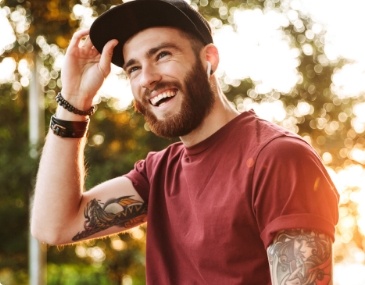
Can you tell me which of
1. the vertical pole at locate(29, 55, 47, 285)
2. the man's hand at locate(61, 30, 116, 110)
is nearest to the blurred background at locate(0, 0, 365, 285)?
the vertical pole at locate(29, 55, 47, 285)

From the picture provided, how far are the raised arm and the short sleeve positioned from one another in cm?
95

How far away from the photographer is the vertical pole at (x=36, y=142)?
559 inches

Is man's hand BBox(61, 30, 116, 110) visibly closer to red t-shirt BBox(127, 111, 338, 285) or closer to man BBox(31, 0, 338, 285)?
man BBox(31, 0, 338, 285)

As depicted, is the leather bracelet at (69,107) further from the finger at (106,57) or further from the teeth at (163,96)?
the teeth at (163,96)

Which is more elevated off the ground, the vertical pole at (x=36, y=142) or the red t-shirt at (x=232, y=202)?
the red t-shirt at (x=232, y=202)

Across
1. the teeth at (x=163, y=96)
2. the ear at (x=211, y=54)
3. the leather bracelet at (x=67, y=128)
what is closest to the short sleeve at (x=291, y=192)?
the teeth at (x=163, y=96)

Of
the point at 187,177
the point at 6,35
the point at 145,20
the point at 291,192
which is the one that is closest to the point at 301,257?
the point at 291,192

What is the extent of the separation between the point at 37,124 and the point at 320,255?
13316mm

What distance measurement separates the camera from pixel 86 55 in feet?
10.9

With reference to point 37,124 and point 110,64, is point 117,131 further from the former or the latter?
point 110,64

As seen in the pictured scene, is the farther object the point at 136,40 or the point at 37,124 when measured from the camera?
the point at 37,124

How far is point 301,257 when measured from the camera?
2309 mm

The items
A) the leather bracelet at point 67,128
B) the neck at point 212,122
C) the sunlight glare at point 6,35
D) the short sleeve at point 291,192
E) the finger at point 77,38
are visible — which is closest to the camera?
the short sleeve at point 291,192

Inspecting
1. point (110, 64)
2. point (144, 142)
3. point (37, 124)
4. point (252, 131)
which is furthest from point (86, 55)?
point (37, 124)
